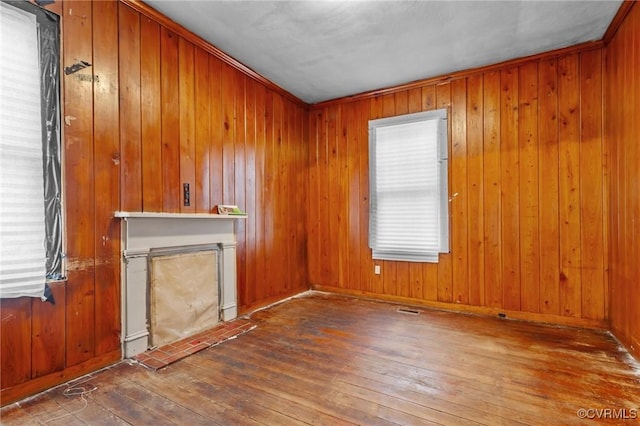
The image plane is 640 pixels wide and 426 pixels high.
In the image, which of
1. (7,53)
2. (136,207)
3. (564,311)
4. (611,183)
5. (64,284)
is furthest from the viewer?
(564,311)

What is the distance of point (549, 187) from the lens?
310 cm

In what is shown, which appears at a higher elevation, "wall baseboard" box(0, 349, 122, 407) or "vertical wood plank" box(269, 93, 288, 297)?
"vertical wood plank" box(269, 93, 288, 297)

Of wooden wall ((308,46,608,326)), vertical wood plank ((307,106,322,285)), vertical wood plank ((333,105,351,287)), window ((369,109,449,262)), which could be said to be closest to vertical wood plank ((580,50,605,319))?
wooden wall ((308,46,608,326))

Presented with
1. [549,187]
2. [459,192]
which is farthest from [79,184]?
[549,187]

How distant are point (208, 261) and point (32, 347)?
1.34 metres

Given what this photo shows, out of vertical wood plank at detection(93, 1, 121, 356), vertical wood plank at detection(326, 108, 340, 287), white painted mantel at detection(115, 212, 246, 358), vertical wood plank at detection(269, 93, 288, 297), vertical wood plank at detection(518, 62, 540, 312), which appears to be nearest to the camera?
vertical wood plank at detection(93, 1, 121, 356)

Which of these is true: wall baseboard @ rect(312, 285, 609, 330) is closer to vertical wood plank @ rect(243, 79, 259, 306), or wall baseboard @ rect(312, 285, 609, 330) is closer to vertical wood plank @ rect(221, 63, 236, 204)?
vertical wood plank @ rect(243, 79, 259, 306)

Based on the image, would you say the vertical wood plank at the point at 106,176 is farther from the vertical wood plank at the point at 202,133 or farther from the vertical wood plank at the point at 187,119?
the vertical wood plank at the point at 202,133

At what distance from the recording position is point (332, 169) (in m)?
4.35

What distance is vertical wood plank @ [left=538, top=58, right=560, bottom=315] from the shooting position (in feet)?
10.1

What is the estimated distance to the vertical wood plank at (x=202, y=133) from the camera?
289cm

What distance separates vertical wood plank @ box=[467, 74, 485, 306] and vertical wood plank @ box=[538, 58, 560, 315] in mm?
531

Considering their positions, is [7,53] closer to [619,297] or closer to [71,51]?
[71,51]

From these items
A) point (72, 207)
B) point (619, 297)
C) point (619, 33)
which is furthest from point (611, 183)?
point (72, 207)
